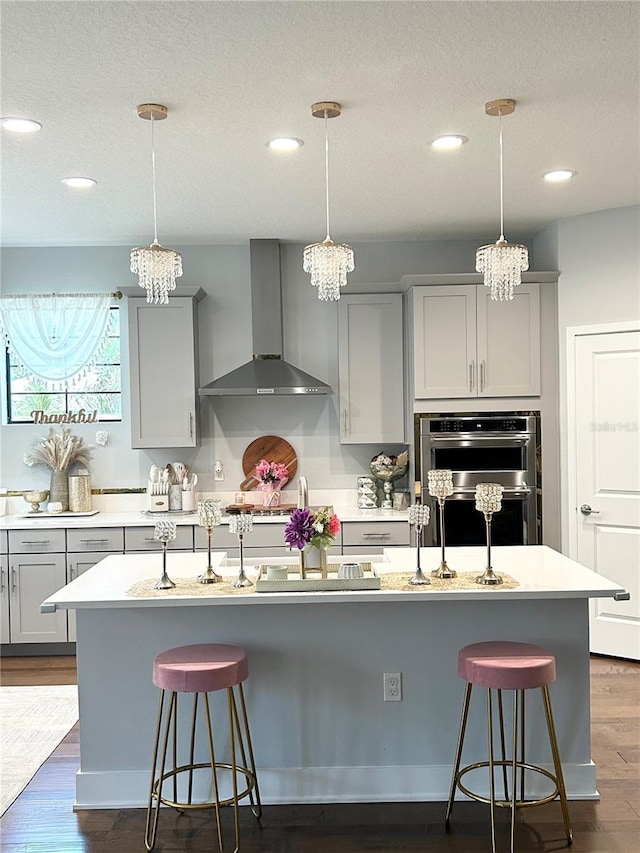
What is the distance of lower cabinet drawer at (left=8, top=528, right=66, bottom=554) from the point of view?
17.1 ft

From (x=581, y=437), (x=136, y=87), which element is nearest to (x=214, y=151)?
(x=136, y=87)

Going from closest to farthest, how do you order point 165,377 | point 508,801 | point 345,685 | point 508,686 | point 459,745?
1. point 508,686
2. point 459,745
3. point 508,801
4. point 345,685
5. point 165,377

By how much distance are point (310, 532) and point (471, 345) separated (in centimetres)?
247

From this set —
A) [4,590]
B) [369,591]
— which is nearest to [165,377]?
[4,590]

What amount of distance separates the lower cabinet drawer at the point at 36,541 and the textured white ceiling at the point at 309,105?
6.30 ft

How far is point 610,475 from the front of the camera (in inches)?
195

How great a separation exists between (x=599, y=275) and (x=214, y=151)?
8.30 ft

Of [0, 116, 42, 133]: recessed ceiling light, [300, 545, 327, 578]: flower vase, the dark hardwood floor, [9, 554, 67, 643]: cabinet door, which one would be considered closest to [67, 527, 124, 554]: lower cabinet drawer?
[9, 554, 67, 643]: cabinet door

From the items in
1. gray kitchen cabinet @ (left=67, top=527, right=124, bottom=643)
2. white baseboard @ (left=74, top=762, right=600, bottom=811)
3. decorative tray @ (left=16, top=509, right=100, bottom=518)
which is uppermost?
decorative tray @ (left=16, top=509, right=100, bottom=518)

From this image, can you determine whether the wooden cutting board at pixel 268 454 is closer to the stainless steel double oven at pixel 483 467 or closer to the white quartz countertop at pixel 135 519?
the white quartz countertop at pixel 135 519

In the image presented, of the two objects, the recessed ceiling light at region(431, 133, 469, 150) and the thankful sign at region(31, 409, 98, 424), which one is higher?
the recessed ceiling light at region(431, 133, 469, 150)

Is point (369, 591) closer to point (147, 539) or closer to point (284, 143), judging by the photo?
point (284, 143)

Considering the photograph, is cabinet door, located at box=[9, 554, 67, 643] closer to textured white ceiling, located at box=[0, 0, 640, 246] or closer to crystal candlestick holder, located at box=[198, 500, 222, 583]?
textured white ceiling, located at box=[0, 0, 640, 246]

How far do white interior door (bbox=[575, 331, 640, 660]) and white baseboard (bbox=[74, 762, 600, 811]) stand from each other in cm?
185
